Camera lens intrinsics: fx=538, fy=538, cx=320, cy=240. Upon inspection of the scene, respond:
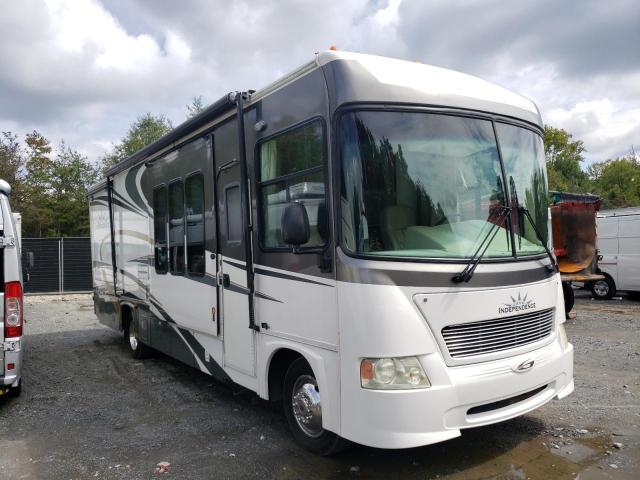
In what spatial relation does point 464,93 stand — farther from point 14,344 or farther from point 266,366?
point 14,344

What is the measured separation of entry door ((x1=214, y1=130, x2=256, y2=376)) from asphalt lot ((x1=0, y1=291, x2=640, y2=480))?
75 centimetres

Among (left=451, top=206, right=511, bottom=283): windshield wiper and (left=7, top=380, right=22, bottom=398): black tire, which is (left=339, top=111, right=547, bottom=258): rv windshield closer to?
(left=451, top=206, right=511, bottom=283): windshield wiper

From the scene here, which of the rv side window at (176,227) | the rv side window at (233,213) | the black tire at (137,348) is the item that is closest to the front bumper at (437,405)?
the rv side window at (233,213)

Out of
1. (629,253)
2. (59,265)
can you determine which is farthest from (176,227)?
(59,265)

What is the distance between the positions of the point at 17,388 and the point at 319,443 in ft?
13.2

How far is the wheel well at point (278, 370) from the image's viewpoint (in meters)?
4.57

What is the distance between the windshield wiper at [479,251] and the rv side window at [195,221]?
9.95 feet

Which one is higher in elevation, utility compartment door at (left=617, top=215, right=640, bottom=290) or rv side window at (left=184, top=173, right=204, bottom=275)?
rv side window at (left=184, top=173, right=204, bottom=275)

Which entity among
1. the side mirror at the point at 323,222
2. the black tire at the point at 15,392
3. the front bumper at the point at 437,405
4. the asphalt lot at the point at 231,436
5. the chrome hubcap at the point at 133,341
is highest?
the side mirror at the point at 323,222

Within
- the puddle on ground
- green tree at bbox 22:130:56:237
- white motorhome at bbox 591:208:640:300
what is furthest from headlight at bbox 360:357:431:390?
green tree at bbox 22:130:56:237

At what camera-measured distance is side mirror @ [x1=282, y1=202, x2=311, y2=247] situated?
380 cm

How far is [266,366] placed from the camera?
457 centimetres

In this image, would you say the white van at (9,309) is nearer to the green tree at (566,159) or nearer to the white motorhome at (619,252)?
the white motorhome at (619,252)

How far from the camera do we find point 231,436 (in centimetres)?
489
